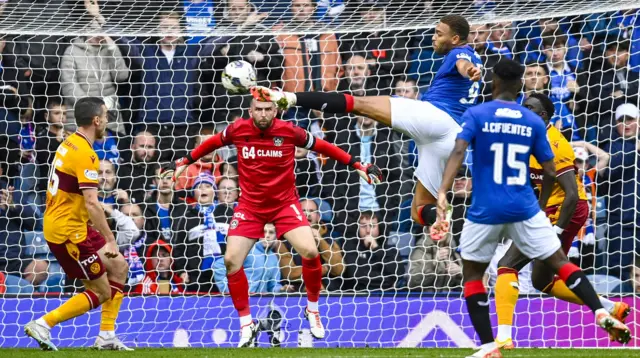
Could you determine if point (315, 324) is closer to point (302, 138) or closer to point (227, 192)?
point (302, 138)

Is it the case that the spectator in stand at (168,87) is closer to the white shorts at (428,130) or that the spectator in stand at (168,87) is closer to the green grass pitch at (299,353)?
the green grass pitch at (299,353)

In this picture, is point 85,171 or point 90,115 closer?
point 85,171

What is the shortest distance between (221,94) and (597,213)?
4.39m

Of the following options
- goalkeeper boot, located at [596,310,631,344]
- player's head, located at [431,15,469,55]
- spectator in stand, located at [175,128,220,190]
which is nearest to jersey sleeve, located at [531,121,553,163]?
goalkeeper boot, located at [596,310,631,344]

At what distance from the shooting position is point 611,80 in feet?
40.3

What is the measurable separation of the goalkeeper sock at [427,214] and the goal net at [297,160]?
2.20 metres

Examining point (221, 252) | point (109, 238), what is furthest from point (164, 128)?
point (109, 238)

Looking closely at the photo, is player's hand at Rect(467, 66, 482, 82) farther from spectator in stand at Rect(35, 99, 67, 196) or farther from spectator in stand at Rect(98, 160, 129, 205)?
spectator in stand at Rect(35, 99, 67, 196)

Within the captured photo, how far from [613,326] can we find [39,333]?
4.80 metres

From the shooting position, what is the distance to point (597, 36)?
12.6 m

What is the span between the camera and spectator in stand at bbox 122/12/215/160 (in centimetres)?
1245

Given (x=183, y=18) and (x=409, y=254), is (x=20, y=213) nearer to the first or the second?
(x=183, y=18)

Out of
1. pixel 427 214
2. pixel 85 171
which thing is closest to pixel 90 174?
pixel 85 171

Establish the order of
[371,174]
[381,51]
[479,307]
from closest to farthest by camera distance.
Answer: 1. [479,307]
2. [371,174]
3. [381,51]
